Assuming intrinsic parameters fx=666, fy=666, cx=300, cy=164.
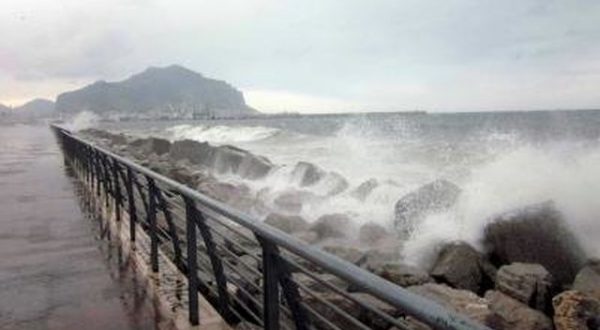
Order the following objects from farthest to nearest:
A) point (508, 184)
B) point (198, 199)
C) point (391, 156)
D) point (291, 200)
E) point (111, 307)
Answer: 1. point (391, 156)
2. point (291, 200)
3. point (508, 184)
4. point (111, 307)
5. point (198, 199)

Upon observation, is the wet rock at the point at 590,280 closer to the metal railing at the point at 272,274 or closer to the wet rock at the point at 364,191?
the metal railing at the point at 272,274

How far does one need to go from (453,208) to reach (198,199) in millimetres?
8615

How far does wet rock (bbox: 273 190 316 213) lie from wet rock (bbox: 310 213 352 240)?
3.40 meters

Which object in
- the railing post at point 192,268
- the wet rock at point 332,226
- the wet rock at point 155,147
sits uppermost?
the railing post at point 192,268

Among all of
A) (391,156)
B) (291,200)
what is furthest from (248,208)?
(391,156)

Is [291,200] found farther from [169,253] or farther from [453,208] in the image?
[169,253]

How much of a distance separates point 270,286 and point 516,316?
417 cm

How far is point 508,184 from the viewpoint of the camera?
13977 millimetres

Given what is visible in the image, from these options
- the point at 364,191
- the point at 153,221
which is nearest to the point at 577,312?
the point at 153,221

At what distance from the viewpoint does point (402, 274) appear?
790 cm

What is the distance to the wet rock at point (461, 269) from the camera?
8.38 meters

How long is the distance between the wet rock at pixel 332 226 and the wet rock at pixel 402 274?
3259 mm

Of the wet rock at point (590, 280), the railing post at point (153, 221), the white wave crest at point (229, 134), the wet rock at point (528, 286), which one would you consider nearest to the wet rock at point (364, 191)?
the wet rock at point (590, 280)

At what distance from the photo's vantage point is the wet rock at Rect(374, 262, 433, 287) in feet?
25.6
